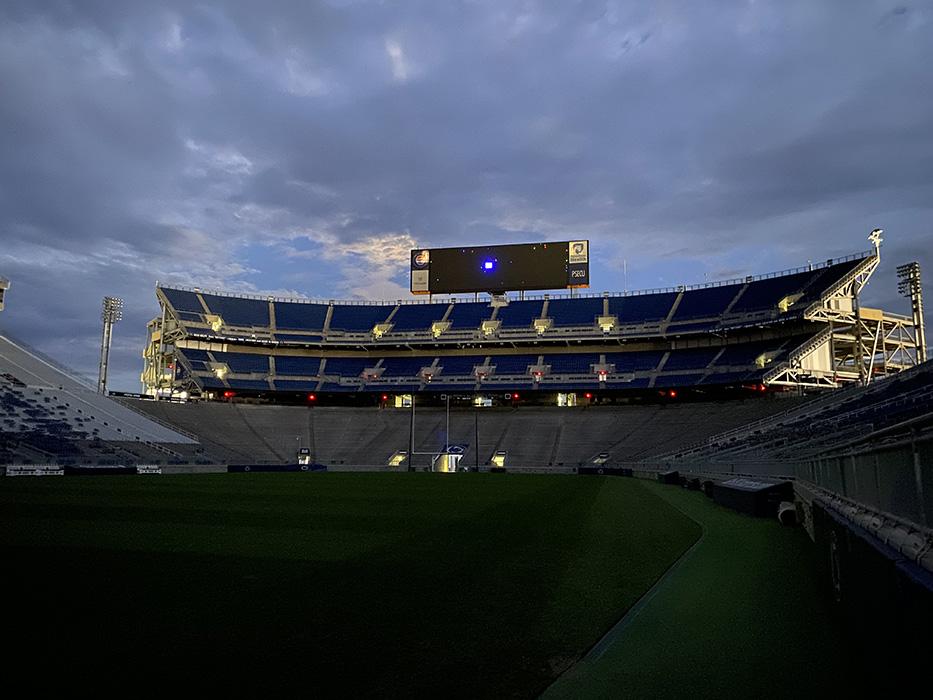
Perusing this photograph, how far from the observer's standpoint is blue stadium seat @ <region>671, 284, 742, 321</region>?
6025cm

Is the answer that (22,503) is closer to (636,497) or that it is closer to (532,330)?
(636,497)

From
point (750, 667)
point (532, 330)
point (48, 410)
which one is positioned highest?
point (532, 330)

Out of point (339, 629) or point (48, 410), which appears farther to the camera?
point (48, 410)

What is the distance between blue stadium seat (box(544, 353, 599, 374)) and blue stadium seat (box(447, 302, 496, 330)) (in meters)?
8.15

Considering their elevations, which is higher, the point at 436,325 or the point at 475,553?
the point at 436,325

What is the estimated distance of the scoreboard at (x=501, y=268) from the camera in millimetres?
62344

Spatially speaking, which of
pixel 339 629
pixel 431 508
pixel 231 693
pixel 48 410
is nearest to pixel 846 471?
pixel 339 629

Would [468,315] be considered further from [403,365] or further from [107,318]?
[107,318]

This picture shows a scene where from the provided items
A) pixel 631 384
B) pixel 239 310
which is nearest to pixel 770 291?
pixel 631 384

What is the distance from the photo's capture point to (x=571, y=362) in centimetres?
6462

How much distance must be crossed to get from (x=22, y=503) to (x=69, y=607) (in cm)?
1176

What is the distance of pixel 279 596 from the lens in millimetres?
6023

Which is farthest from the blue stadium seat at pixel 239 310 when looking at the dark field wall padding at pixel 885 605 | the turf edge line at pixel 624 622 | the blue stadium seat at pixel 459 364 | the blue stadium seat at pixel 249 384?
the dark field wall padding at pixel 885 605

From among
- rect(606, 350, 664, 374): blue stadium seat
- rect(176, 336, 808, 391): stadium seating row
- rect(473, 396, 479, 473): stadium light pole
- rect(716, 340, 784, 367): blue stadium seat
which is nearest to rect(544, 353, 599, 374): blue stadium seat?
rect(176, 336, 808, 391): stadium seating row
